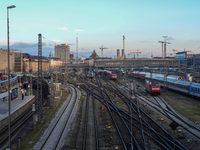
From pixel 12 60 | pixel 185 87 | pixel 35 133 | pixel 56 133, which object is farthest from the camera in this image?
pixel 12 60

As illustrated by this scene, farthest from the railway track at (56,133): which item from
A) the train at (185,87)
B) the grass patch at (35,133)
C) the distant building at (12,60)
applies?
the distant building at (12,60)

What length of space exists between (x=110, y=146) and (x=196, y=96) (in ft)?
68.6

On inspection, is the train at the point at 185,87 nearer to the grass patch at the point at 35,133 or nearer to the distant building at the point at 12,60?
the grass patch at the point at 35,133

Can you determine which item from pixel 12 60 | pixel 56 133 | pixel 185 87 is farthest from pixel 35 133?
pixel 12 60

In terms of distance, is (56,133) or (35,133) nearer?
(56,133)

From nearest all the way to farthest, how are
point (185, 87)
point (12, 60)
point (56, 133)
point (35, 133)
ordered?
1. point (56, 133)
2. point (35, 133)
3. point (185, 87)
4. point (12, 60)

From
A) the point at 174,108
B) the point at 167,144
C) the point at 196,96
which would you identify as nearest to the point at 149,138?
the point at 167,144

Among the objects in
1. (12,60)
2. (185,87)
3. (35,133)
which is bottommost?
(35,133)

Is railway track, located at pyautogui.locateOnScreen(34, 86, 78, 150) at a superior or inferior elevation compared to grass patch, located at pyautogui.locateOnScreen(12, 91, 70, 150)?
superior

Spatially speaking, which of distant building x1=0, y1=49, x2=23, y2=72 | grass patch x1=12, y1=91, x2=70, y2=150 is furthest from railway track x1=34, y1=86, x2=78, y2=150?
distant building x1=0, y1=49, x2=23, y2=72

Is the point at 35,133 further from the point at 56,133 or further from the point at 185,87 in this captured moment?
the point at 185,87

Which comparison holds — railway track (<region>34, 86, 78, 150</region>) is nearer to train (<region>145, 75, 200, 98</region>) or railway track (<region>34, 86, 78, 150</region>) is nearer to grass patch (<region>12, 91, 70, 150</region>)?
grass patch (<region>12, 91, 70, 150</region>)

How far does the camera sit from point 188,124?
1614 centimetres

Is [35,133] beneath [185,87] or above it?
beneath
